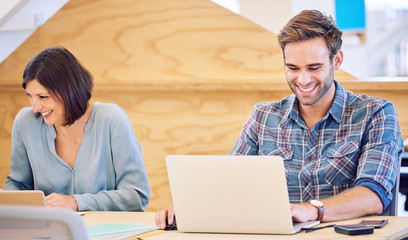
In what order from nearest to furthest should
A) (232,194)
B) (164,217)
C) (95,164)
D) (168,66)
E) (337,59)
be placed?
(232,194) → (164,217) → (337,59) → (95,164) → (168,66)

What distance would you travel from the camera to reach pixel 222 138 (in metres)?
3.46

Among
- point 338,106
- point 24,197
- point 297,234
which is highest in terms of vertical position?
point 338,106

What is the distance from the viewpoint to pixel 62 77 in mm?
2346

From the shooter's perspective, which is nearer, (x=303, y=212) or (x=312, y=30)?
(x=303, y=212)

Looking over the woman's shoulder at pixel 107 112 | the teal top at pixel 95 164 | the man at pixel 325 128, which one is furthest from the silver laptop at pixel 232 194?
the woman's shoulder at pixel 107 112

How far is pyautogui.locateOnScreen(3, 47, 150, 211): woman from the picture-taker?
7.66 ft

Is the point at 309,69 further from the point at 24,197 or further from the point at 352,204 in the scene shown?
the point at 24,197

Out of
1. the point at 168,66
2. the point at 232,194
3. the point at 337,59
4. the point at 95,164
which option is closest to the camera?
the point at 232,194

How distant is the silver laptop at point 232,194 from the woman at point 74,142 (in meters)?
0.66

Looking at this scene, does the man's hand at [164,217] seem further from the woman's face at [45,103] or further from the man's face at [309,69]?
the woman's face at [45,103]

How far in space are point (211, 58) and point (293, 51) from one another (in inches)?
54.0

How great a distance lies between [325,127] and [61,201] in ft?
3.07

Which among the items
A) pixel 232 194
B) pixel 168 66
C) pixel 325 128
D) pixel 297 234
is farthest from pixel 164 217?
pixel 168 66

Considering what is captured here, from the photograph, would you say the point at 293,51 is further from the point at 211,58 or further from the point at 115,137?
the point at 211,58
